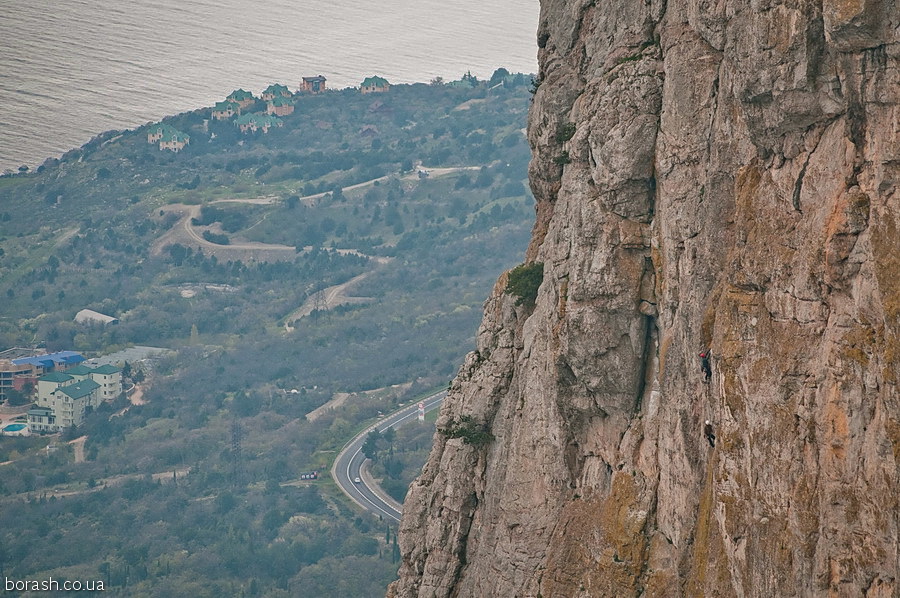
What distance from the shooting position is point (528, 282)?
27031 mm

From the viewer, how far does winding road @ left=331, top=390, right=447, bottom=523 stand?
85.2m

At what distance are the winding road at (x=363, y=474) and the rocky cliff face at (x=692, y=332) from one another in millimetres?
52169

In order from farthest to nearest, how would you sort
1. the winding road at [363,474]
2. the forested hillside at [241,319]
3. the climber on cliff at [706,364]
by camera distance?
the winding road at [363,474] < the forested hillside at [241,319] < the climber on cliff at [706,364]

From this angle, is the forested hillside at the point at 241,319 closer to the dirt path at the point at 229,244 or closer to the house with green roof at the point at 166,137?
the dirt path at the point at 229,244

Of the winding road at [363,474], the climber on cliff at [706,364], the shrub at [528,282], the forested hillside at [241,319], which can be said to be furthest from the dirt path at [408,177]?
the climber on cliff at [706,364]

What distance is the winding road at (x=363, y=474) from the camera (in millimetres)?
85250

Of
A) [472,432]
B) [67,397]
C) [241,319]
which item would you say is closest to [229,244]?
[241,319]

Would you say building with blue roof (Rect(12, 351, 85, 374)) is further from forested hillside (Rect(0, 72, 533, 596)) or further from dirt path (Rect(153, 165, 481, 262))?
dirt path (Rect(153, 165, 481, 262))

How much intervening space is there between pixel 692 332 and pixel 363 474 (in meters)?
73.9

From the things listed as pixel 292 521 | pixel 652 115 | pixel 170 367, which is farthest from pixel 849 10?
pixel 170 367

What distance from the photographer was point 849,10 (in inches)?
559

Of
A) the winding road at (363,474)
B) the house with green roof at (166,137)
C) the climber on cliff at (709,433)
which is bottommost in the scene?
the winding road at (363,474)

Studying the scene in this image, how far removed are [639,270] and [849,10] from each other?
26.0 ft

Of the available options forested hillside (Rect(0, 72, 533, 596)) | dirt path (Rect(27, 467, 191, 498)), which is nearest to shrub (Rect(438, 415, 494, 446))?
forested hillside (Rect(0, 72, 533, 596))
